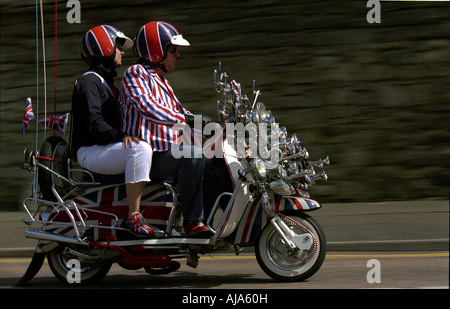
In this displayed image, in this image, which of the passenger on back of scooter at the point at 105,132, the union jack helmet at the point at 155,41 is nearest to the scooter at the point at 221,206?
the passenger on back of scooter at the point at 105,132

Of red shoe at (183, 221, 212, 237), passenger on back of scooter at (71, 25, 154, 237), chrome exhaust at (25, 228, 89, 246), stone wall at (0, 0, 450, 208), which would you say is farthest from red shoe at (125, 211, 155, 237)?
stone wall at (0, 0, 450, 208)

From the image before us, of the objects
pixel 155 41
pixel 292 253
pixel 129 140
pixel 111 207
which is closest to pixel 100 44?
pixel 155 41

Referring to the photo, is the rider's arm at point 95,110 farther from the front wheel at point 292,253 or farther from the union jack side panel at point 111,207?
the front wheel at point 292,253

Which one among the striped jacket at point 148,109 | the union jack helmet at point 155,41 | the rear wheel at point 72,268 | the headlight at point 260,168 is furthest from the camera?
the rear wheel at point 72,268

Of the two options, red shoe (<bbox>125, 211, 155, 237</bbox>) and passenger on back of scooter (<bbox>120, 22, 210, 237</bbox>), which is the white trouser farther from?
red shoe (<bbox>125, 211, 155, 237</bbox>)

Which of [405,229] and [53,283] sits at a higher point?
[405,229]

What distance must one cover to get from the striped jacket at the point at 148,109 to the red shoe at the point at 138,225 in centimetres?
55

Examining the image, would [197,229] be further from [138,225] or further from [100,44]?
[100,44]

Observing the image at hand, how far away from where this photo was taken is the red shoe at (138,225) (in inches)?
243

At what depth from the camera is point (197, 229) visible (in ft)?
20.1

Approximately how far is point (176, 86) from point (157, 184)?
15.2 ft

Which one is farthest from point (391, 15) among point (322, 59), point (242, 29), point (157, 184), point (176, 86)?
point (157, 184)

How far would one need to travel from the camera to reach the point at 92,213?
252 inches
